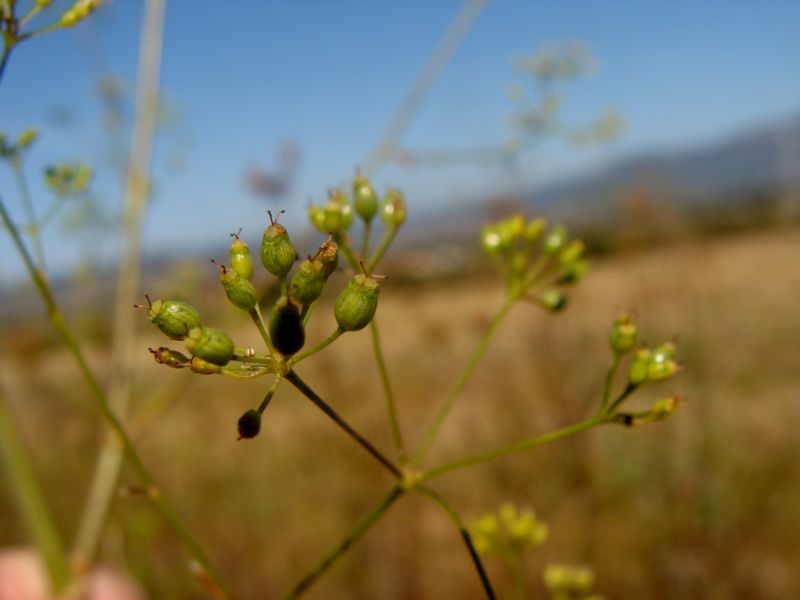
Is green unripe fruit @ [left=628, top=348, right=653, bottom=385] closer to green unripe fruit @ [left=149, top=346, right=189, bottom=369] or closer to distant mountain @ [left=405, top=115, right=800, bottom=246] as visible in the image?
green unripe fruit @ [left=149, top=346, right=189, bottom=369]

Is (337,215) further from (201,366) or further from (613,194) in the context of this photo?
(613,194)

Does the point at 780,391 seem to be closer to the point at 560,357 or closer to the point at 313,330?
the point at 560,357

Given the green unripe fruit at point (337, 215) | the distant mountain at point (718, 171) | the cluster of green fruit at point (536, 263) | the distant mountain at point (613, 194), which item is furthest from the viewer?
the distant mountain at point (718, 171)

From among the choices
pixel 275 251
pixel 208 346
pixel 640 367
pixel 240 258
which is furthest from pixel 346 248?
pixel 640 367

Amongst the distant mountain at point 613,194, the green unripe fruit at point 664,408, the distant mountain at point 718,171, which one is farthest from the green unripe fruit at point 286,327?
the distant mountain at point 718,171

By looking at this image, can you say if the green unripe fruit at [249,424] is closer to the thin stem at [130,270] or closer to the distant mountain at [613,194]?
the thin stem at [130,270]

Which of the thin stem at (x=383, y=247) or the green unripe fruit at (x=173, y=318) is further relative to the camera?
the thin stem at (x=383, y=247)

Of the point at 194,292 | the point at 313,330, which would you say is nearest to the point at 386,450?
the point at 313,330
